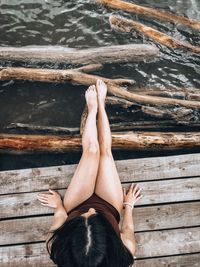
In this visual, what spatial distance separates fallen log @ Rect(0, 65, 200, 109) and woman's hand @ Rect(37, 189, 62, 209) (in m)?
2.24

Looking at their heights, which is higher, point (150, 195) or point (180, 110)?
point (180, 110)

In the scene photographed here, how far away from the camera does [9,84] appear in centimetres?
690

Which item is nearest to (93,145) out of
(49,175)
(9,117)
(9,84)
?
(49,175)

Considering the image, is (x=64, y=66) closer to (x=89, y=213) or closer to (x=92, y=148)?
(x=92, y=148)

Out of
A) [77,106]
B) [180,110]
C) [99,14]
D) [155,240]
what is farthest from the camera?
[99,14]

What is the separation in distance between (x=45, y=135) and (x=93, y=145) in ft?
4.71

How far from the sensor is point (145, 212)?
4.81 m

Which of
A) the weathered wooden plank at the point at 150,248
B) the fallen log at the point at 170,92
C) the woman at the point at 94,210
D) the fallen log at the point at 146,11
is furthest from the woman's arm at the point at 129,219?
the fallen log at the point at 146,11

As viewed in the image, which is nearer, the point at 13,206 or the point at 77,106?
the point at 13,206

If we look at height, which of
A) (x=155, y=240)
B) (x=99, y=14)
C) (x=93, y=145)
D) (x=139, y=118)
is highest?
(x=99, y=14)

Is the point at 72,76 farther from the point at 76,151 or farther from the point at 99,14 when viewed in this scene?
the point at 99,14

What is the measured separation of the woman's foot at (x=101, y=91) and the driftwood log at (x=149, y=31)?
216cm

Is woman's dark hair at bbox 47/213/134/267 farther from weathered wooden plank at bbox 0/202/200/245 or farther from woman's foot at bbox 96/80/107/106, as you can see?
woman's foot at bbox 96/80/107/106

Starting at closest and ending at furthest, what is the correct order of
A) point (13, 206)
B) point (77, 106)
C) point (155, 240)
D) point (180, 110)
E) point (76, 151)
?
point (155, 240) → point (13, 206) → point (76, 151) → point (180, 110) → point (77, 106)
